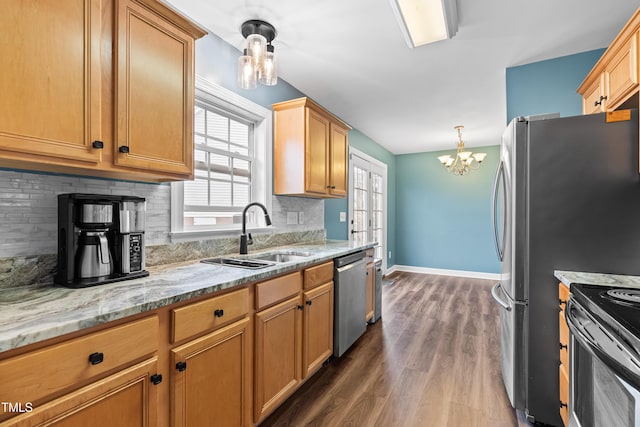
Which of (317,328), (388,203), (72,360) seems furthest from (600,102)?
(388,203)

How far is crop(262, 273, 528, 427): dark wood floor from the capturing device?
1.83 metres

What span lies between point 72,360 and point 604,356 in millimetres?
1633

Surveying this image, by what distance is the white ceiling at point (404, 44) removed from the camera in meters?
1.93

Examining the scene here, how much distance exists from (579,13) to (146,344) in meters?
2.96

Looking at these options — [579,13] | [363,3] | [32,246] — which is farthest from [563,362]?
[32,246]

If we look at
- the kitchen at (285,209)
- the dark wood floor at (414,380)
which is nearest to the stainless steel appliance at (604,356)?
the dark wood floor at (414,380)

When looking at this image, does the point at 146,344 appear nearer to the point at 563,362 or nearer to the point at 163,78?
the point at 163,78

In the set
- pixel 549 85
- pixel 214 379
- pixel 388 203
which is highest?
pixel 549 85

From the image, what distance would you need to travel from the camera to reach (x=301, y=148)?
9.00ft

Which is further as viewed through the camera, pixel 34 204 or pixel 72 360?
pixel 34 204

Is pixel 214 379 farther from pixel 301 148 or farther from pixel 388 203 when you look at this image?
pixel 388 203

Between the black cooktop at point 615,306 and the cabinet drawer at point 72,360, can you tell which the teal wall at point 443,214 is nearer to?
the black cooktop at point 615,306

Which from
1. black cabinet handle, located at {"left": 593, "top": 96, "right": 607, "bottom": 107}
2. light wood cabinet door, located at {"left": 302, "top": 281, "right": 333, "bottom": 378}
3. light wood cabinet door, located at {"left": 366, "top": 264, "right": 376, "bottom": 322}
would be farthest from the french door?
black cabinet handle, located at {"left": 593, "top": 96, "right": 607, "bottom": 107}

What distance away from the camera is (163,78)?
60.0 inches
